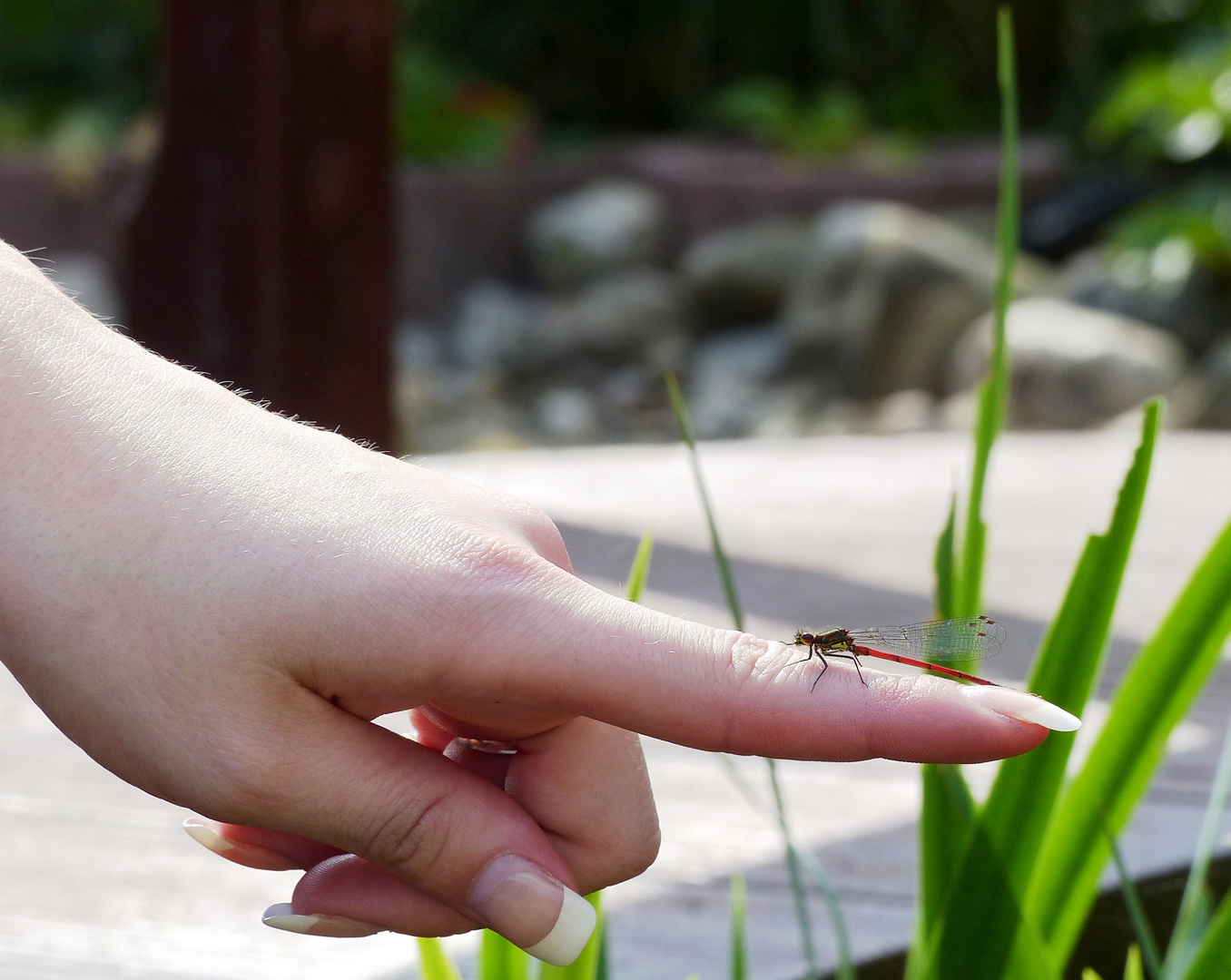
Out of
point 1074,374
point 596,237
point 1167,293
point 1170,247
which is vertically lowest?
point 596,237

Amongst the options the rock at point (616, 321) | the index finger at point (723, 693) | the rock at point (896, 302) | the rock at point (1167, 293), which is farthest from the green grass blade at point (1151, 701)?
the rock at point (616, 321)

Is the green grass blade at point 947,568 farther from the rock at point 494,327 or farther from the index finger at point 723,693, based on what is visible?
the rock at point 494,327

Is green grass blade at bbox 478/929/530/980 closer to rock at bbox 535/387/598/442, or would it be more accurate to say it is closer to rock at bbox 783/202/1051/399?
rock at bbox 535/387/598/442

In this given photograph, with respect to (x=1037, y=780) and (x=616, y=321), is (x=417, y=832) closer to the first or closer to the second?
(x=1037, y=780)

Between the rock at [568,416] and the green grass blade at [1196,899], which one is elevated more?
the green grass blade at [1196,899]

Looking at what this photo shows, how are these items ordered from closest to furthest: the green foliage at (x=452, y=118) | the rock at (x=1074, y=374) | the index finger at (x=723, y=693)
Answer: the index finger at (x=723, y=693) < the rock at (x=1074, y=374) < the green foliage at (x=452, y=118)

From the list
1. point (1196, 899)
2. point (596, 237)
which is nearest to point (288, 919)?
point (1196, 899)
